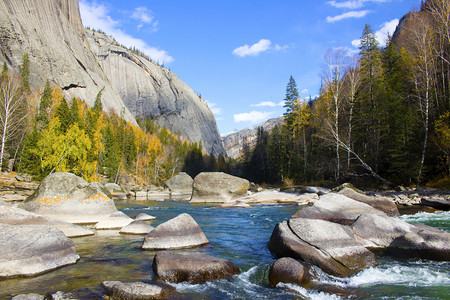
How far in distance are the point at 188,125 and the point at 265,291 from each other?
130 meters

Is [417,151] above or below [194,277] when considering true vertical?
above

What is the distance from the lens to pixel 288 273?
5.23 meters

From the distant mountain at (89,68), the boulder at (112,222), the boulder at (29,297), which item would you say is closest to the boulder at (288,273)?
the boulder at (29,297)

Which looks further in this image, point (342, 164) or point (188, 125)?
point (188, 125)

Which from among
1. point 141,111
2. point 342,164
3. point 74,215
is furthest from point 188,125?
point 74,215

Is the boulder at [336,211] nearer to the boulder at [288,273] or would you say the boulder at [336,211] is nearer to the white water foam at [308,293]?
the boulder at [288,273]

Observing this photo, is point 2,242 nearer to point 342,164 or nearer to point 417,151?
point 417,151

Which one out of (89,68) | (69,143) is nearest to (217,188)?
(69,143)

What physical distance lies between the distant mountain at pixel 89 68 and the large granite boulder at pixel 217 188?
159 feet

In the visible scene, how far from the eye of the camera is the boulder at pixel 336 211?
9375mm

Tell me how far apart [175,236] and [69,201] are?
21.8 ft

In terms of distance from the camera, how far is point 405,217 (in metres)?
11.0

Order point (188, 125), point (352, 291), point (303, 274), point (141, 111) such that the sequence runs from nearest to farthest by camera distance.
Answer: point (352, 291) < point (303, 274) < point (141, 111) < point (188, 125)

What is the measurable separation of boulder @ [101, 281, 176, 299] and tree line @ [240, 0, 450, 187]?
18.9 m
